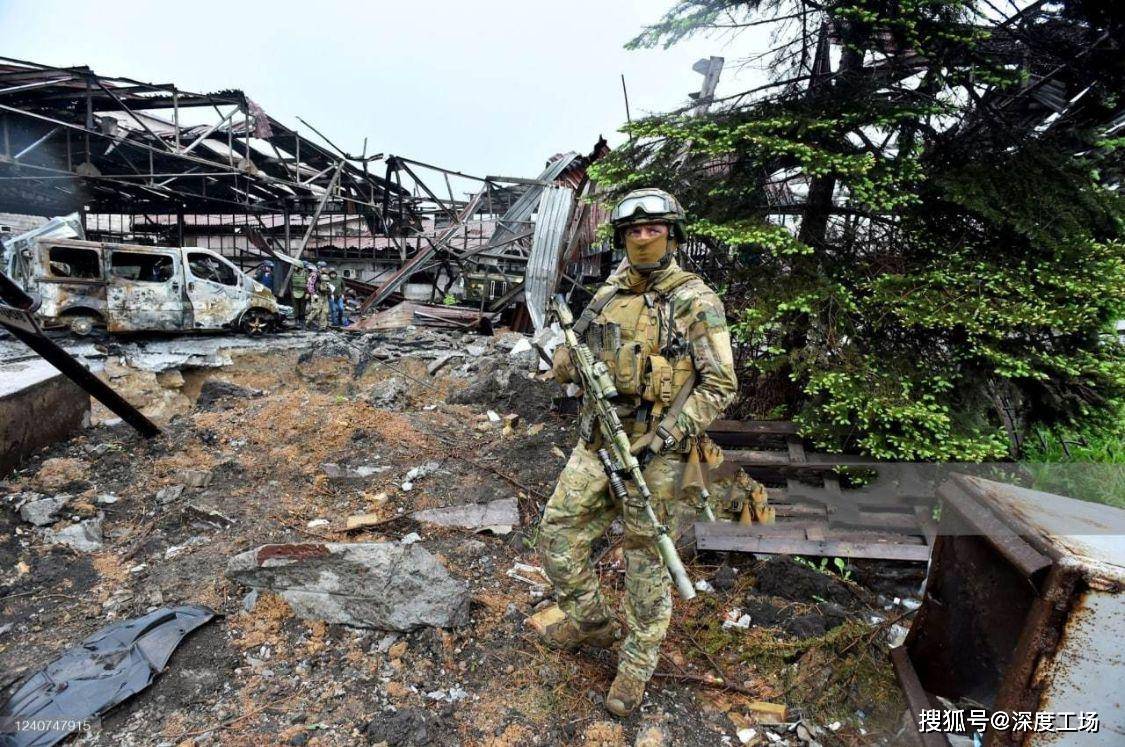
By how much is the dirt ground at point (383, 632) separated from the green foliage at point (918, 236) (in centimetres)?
134

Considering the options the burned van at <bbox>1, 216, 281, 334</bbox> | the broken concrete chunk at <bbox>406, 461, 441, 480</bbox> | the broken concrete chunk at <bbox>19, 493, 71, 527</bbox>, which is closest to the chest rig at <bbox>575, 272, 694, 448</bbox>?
the broken concrete chunk at <bbox>406, 461, 441, 480</bbox>

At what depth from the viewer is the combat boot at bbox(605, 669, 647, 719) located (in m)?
2.45

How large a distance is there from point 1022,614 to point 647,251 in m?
1.95

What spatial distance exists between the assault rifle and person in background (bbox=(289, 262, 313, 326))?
10886 mm

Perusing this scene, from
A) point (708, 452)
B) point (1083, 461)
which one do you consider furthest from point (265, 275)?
point (1083, 461)

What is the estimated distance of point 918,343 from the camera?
13.0 feet

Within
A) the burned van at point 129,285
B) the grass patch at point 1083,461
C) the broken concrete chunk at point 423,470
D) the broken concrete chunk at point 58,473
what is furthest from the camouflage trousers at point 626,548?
the burned van at point 129,285

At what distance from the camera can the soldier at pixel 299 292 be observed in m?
11.8

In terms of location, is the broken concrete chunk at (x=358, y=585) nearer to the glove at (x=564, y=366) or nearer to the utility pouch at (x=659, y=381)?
the glove at (x=564, y=366)

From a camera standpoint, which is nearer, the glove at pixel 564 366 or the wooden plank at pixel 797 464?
the glove at pixel 564 366

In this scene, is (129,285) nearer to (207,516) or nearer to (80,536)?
(80,536)

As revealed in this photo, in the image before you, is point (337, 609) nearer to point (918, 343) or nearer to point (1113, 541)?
point (1113, 541)

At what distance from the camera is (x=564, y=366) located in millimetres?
2824

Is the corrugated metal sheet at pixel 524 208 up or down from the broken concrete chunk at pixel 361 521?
up
